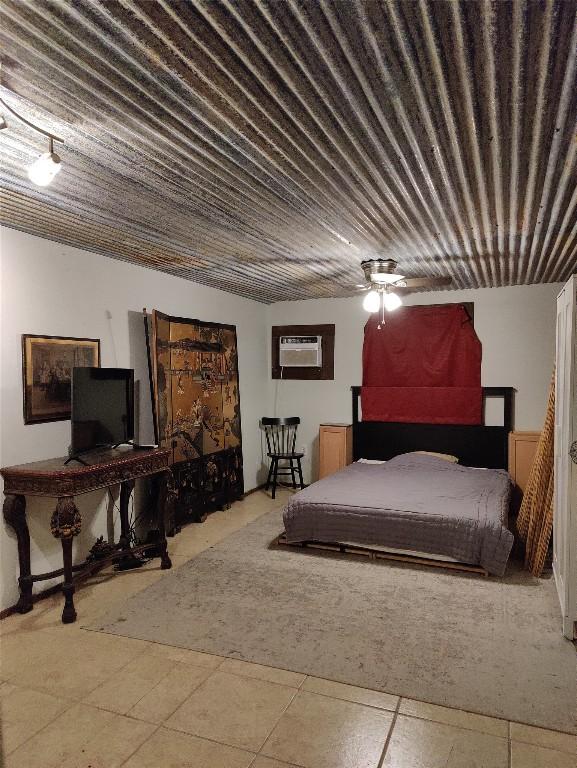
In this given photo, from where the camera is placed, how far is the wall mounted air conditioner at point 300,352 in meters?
6.83

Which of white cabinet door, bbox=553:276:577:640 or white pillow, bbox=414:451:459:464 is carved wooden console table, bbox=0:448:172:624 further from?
white pillow, bbox=414:451:459:464

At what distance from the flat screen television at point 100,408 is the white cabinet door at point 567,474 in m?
3.12

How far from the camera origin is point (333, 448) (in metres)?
6.42

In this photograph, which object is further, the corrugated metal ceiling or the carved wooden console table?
the carved wooden console table

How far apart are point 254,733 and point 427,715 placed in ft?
2.55

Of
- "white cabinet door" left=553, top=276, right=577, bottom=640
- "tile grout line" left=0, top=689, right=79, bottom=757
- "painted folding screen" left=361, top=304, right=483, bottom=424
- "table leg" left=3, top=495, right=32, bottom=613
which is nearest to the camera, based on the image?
"tile grout line" left=0, top=689, right=79, bottom=757

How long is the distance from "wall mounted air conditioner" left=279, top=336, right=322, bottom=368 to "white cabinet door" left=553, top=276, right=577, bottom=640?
372cm

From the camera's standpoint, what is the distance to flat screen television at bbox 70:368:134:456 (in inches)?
140

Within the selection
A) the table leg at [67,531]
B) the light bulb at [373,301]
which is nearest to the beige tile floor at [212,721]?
the table leg at [67,531]

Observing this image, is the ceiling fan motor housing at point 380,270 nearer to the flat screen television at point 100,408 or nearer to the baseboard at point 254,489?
the flat screen television at point 100,408

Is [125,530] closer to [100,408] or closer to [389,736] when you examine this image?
[100,408]

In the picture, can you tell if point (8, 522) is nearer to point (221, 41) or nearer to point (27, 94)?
point (27, 94)

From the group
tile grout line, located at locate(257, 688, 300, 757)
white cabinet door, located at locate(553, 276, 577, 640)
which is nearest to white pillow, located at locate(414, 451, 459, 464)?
white cabinet door, located at locate(553, 276, 577, 640)

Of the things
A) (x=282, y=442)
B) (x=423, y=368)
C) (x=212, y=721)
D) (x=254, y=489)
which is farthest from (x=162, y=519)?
(x=423, y=368)
